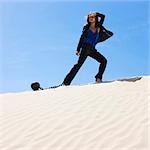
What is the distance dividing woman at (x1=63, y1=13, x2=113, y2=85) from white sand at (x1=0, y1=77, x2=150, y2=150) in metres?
0.75

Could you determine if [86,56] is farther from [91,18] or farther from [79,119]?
[79,119]

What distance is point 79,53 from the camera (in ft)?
39.8

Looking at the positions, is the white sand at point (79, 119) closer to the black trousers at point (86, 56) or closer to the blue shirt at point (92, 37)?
the black trousers at point (86, 56)

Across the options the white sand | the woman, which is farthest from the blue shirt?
the white sand

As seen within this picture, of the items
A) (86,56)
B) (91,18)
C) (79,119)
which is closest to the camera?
(79,119)

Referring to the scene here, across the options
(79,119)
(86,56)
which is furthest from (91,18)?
(79,119)

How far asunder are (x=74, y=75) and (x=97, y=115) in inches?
141

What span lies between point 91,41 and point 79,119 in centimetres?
400

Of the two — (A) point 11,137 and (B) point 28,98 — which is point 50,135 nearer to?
(A) point 11,137

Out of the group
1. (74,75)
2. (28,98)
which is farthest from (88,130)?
(74,75)

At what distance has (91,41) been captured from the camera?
12.0m

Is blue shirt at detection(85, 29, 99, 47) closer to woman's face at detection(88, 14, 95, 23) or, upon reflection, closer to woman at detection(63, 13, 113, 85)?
woman at detection(63, 13, 113, 85)

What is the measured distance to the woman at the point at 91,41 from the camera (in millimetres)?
11898

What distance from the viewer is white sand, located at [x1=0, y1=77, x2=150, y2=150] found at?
7.03m
